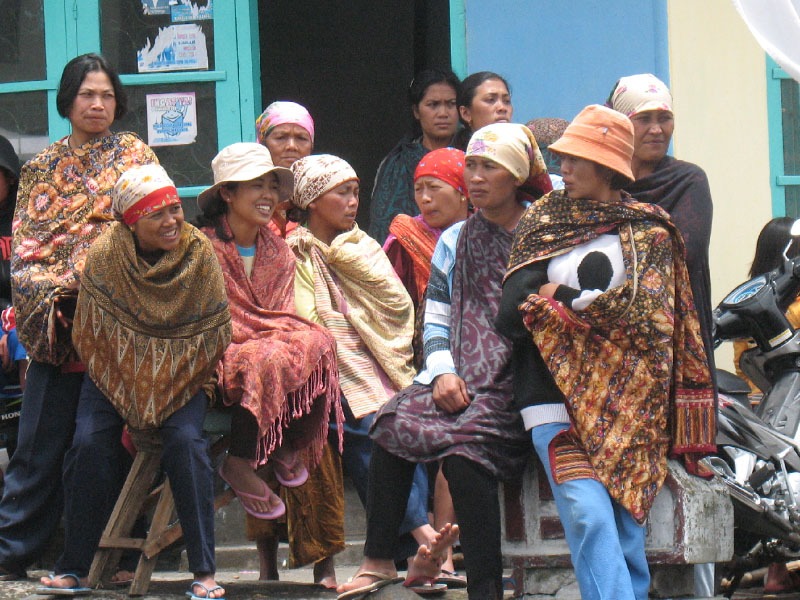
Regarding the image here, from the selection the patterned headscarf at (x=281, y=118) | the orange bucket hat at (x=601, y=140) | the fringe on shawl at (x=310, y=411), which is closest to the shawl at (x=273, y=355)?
the fringe on shawl at (x=310, y=411)

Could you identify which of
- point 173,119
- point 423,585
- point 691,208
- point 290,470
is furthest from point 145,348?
point 173,119

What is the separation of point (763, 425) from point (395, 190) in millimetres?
1848

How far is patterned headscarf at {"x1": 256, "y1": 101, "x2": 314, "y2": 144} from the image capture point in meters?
5.60

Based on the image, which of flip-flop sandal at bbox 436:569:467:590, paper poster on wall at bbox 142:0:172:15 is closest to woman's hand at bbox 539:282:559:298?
flip-flop sandal at bbox 436:569:467:590

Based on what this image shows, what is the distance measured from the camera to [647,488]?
4.07 metres

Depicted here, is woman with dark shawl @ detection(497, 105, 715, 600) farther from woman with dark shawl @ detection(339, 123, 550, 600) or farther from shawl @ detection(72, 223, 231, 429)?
shawl @ detection(72, 223, 231, 429)

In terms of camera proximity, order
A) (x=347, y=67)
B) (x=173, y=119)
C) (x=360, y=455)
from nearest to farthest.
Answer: (x=360, y=455)
(x=173, y=119)
(x=347, y=67)

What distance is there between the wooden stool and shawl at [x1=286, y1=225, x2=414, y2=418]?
76cm

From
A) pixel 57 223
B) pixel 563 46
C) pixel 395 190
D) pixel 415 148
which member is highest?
pixel 563 46

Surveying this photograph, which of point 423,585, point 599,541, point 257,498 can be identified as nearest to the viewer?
point 599,541

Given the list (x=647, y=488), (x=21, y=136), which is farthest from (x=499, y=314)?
(x=21, y=136)

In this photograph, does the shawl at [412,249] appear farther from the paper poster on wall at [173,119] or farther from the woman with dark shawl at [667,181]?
the paper poster on wall at [173,119]

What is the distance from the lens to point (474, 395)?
427 centimetres

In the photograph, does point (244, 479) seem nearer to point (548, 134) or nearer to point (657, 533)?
point (657, 533)
